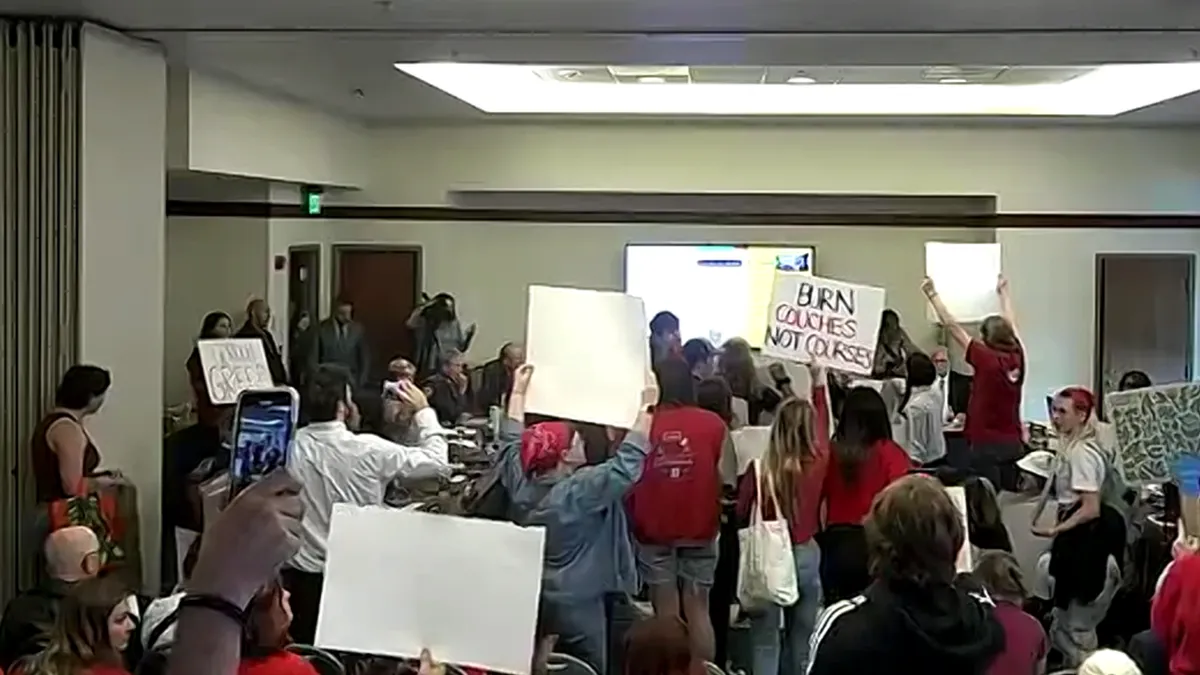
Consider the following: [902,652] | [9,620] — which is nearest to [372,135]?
[9,620]

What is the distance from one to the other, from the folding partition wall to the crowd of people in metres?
0.34

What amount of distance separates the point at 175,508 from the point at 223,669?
18.5 feet

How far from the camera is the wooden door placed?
12.6 meters

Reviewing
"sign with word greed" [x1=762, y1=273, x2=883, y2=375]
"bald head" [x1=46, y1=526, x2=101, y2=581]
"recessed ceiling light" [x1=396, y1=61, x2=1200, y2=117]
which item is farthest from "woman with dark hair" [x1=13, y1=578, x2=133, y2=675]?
"recessed ceiling light" [x1=396, y1=61, x2=1200, y2=117]

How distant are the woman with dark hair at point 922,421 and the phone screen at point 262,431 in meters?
5.60

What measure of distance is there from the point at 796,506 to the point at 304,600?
6.36 feet

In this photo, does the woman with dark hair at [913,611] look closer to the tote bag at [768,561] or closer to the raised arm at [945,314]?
the tote bag at [768,561]

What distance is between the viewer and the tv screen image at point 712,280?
12453 mm

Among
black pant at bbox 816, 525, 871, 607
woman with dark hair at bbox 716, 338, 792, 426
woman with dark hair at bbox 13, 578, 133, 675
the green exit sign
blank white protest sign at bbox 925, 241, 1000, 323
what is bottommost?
black pant at bbox 816, 525, 871, 607

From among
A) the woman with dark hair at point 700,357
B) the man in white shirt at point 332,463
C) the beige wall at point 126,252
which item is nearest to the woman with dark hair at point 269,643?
the man in white shirt at point 332,463

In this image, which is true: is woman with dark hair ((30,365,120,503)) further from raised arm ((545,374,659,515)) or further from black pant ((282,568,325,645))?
raised arm ((545,374,659,515))

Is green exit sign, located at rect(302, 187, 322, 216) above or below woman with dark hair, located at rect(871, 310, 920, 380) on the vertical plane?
above

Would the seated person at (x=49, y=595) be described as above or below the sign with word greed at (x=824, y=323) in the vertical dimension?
below

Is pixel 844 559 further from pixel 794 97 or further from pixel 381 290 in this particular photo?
pixel 381 290
